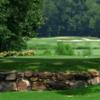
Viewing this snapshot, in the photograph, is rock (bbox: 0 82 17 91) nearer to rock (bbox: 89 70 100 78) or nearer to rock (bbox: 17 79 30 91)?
rock (bbox: 17 79 30 91)

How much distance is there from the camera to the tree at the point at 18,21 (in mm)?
32031

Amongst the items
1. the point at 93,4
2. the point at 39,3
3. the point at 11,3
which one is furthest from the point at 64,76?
the point at 93,4

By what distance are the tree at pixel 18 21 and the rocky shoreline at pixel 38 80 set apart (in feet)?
56.9

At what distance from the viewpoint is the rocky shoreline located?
13.0m

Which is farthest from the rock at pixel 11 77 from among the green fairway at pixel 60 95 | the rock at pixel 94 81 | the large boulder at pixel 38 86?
the rock at pixel 94 81

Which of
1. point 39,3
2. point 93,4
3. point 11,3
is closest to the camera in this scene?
point 11,3

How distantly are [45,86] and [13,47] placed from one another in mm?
25958

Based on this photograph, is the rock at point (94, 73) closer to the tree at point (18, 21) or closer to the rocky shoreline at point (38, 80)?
the rocky shoreline at point (38, 80)

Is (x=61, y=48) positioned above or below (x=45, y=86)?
below

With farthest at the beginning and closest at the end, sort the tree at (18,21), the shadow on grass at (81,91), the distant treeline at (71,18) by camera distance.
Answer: the distant treeline at (71,18) → the tree at (18,21) → the shadow on grass at (81,91)

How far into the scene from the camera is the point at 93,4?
157125 millimetres

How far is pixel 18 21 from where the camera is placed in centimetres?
3509

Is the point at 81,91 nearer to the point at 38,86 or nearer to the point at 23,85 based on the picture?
the point at 38,86

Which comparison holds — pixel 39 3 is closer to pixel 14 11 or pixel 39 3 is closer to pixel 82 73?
pixel 14 11
